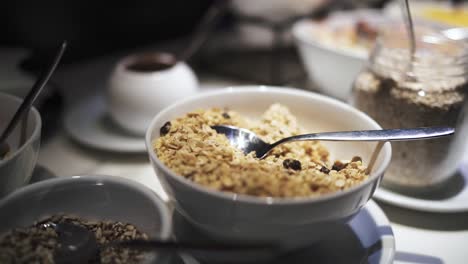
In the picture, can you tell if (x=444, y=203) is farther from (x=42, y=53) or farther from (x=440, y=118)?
(x=42, y=53)

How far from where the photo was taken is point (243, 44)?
1.25 metres

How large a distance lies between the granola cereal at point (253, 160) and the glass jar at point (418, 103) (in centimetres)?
11

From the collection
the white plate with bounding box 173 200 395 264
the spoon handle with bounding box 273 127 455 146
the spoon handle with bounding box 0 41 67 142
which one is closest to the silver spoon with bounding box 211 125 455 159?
the spoon handle with bounding box 273 127 455 146

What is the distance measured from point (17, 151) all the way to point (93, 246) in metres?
0.15

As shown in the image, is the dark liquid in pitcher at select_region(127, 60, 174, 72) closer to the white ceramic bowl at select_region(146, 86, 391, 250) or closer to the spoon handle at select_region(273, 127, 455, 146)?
the white ceramic bowl at select_region(146, 86, 391, 250)

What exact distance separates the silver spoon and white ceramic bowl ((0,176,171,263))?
0.16 m

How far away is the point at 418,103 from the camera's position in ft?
2.17

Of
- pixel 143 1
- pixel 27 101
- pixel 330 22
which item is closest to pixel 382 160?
pixel 27 101

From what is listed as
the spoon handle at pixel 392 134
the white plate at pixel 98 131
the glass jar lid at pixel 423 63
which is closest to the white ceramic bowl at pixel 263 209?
the spoon handle at pixel 392 134

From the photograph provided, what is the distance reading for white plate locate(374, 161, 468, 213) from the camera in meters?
0.66

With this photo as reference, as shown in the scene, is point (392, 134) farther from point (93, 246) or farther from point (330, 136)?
point (93, 246)

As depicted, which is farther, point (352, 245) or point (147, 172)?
point (147, 172)

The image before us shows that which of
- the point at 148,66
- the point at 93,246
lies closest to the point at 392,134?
the point at 93,246

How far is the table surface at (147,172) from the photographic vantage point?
24.3 inches
